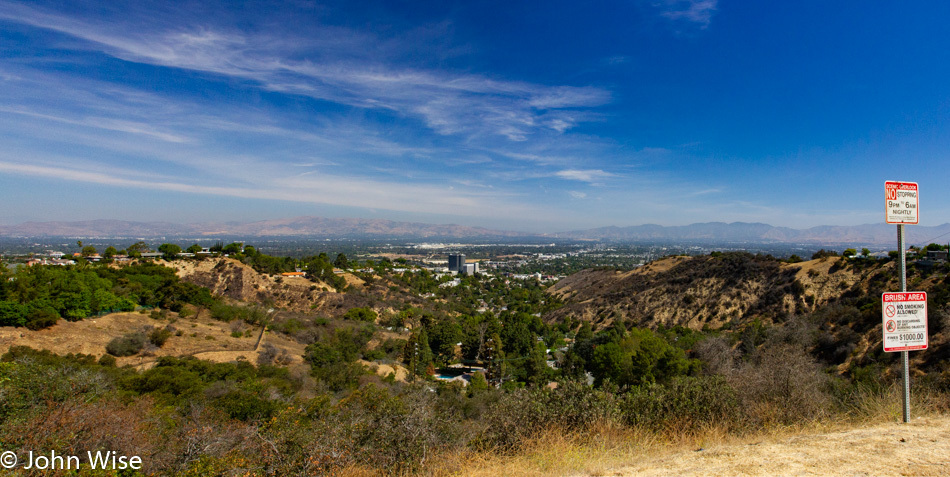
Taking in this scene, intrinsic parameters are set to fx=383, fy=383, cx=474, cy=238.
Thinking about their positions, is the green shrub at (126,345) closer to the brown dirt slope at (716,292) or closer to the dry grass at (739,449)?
the dry grass at (739,449)

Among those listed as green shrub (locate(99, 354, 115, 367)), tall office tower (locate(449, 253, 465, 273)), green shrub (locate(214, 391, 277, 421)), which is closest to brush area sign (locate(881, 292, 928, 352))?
green shrub (locate(214, 391, 277, 421))

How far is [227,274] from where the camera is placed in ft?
120

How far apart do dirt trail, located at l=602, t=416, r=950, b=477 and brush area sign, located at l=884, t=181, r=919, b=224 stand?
8.38ft

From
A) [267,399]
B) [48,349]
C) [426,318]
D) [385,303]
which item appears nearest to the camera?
[267,399]

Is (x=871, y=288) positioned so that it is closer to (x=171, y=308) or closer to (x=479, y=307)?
(x=479, y=307)

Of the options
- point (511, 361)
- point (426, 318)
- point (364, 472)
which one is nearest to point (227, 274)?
point (426, 318)

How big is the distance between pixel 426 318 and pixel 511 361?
891 cm

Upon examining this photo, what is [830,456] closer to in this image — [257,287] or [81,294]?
[81,294]

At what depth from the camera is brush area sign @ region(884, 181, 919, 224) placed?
15.8 ft

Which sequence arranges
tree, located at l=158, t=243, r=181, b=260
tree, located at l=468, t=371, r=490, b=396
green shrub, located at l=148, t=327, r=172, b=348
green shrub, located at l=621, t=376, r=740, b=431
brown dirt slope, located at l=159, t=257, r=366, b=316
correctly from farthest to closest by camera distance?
tree, located at l=158, t=243, r=181, b=260 < brown dirt slope, located at l=159, t=257, r=366, b=316 < tree, located at l=468, t=371, r=490, b=396 < green shrub, located at l=148, t=327, r=172, b=348 < green shrub, located at l=621, t=376, r=740, b=431

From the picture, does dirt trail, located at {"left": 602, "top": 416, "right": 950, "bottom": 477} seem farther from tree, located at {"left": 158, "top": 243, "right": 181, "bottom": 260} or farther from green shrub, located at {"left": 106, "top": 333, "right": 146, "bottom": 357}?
tree, located at {"left": 158, "top": 243, "right": 181, "bottom": 260}

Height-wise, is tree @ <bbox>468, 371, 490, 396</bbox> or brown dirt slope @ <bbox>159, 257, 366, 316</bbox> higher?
brown dirt slope @ <bbox>159, 257, 366, 316</bbox>

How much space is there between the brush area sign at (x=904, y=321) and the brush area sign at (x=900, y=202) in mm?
939

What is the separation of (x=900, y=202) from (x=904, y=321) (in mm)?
1500
